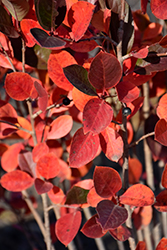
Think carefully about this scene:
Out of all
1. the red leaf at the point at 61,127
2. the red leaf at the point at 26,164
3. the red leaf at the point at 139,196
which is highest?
the red leaf at the point at 61,127

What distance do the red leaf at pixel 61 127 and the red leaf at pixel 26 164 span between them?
0.24ft

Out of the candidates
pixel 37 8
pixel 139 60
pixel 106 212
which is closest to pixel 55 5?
pixel 37 8

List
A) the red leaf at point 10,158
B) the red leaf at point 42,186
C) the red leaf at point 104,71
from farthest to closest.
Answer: the red leaf at point 10,158 → the red leaf at point 42,186 → the red leaf at point 104,71

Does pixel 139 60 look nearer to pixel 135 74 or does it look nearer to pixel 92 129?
pixel 135 74

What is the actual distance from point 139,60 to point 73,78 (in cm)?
11

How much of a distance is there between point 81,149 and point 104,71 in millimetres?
98

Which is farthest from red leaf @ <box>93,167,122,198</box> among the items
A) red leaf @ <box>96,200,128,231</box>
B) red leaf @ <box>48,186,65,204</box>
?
red leaf @ <box>48,186,65,204</box>

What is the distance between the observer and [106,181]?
29cm

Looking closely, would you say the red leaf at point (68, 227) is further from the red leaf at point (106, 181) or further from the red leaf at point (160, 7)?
the red leaf at point (160, 7)

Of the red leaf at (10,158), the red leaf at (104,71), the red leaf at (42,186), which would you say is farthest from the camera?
the red leaf at (10,158)

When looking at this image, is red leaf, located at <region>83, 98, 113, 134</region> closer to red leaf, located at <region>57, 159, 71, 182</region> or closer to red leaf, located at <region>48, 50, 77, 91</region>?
red leaf, located at <region>48, 50, 77, 91</region>

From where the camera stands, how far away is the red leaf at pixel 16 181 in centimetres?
37

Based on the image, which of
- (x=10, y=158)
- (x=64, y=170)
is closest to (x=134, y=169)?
(x=64, y=170)

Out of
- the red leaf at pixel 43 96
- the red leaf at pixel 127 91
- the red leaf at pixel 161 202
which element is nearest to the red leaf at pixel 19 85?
the red leaf at pixel 43 96
